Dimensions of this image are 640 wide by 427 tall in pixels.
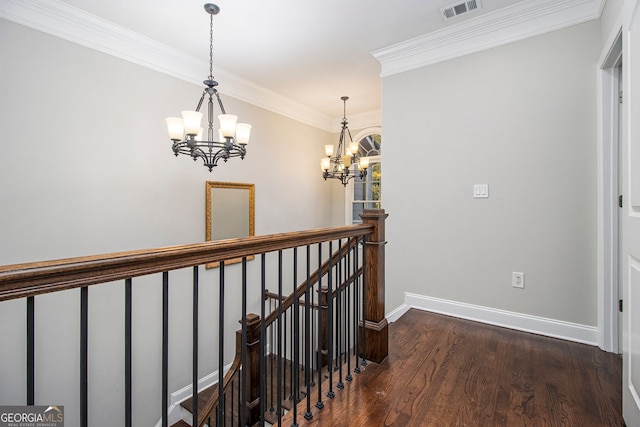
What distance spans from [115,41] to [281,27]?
152cm

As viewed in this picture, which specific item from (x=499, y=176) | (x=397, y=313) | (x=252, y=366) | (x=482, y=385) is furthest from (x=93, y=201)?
(x=499, y=176)

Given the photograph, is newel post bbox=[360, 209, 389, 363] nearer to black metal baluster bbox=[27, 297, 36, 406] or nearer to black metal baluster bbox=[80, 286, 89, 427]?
black metal baluster bbox=[80, 286, 89, 427]

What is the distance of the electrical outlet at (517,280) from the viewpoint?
2.58 metres

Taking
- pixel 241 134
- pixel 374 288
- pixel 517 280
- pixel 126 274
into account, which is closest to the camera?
pixel 126 274

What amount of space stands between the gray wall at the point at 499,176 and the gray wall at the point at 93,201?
2256 mm

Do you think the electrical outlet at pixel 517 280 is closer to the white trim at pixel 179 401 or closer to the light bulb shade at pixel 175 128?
the light bulb shade at pixel 175 128

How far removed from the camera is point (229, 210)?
12.6 feet

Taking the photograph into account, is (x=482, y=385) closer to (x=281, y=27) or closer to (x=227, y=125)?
(x=227, y=125)

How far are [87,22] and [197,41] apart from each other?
0.88 metres

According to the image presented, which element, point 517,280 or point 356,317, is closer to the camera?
point 356,317

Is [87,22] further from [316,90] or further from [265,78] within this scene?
[316,90]

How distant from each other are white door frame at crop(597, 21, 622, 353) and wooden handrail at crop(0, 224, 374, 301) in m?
2.36

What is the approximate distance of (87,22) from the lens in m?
2.62

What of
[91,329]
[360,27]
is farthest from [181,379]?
[360,27]
